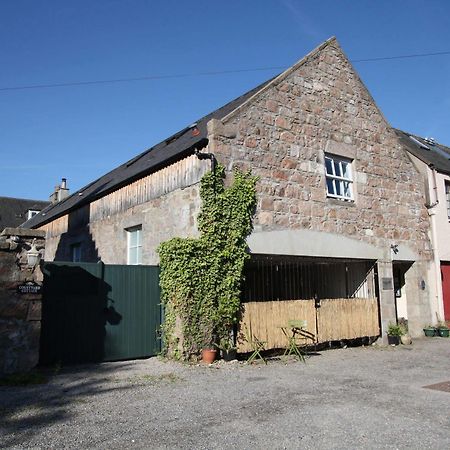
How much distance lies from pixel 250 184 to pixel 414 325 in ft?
26.0

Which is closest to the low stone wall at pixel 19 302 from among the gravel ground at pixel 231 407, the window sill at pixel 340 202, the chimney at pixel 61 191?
the gravel ground at pixel 231 407

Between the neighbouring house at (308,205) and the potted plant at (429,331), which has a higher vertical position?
the neighbouring house at (308,205)

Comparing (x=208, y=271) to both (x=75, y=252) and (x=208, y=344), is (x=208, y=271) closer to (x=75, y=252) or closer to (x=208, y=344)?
(x=208, y=344)

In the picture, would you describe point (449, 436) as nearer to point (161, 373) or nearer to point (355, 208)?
point (161, 373)

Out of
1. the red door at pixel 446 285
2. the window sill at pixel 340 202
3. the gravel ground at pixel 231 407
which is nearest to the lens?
the gravel ground at pixel 231 407

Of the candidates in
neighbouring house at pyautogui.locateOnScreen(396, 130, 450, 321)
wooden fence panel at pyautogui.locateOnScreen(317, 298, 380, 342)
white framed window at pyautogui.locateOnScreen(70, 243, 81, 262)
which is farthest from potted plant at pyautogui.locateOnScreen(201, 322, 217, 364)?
neighbouring house at pyautogui.locateOnScreen(396, 130, 450, 321)

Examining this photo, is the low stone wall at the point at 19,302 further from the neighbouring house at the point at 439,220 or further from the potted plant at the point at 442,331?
the neighbouring house at the point at 439,220

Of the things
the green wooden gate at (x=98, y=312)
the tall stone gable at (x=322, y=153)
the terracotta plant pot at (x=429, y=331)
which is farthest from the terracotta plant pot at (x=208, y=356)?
the terracotta plant pot at (x=429, y=331)

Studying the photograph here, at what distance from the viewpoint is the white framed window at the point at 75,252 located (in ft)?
55.3

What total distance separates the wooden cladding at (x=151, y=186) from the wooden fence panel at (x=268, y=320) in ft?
10.7

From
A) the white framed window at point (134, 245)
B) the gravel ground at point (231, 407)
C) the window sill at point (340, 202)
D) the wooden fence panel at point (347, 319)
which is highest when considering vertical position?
the window sill at point (340, 202)

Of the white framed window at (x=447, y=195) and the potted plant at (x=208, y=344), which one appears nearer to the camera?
the potted plant at (x=208, y=344)

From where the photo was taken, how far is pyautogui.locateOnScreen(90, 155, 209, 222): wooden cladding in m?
10.7

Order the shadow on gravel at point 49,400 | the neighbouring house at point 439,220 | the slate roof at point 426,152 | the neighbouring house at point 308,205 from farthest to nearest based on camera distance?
the slate roof at point 426,152 < the neighbouring house at point 439,220 < the neighbouring house at point 308,205 < the shadow on gravel at point 49,400
